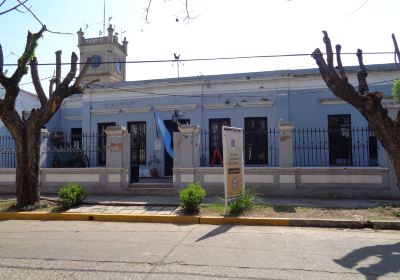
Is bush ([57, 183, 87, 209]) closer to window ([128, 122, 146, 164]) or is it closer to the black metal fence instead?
the black metal fence

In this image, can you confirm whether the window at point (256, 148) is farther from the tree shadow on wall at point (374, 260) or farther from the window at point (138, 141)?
the tree shadow on wall at point (374, 260)

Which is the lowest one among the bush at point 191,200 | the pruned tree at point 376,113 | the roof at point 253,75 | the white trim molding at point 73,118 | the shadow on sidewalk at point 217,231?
the shadow on sidewalk at point 217,231

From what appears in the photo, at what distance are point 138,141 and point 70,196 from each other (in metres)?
8.19

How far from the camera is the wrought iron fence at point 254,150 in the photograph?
1703 centimetres

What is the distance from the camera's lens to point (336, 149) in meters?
16.8

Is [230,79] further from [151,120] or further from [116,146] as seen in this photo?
[116,146]

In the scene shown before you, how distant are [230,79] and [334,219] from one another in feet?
32.7

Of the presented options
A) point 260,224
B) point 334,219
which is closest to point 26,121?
point 260,224

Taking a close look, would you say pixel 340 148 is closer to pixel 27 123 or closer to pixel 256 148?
pixel 256 148

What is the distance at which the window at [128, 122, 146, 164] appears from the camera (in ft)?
63.3

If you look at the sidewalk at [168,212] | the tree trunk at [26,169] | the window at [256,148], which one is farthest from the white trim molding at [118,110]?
the tree trunk at [26,169]

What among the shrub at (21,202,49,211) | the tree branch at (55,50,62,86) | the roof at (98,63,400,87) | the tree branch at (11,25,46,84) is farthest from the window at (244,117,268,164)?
the tree branch at (11,25,46,84)

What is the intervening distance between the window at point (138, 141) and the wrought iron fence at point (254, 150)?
307 cm

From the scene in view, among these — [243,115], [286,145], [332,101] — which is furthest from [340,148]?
[286,145]
